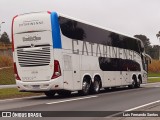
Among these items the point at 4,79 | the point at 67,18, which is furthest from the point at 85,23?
the point at 4,79

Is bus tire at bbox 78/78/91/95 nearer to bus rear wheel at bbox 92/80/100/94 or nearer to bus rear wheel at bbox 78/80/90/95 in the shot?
bus rear wheel at bbox 78/80/90/95

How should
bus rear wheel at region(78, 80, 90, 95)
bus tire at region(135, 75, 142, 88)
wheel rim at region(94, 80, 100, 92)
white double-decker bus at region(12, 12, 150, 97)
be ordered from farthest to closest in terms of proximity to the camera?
bus tire at region(135, 75, 142, 88) < wheel rim at region(94, 80, 100, 92) < bus rear wheel at region(78, 80, 90, 95) < white double-decker bus at region(12, 12, 150, 97)

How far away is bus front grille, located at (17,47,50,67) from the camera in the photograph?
1942cm

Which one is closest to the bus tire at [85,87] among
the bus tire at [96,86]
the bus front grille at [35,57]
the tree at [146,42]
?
the bus tire at [96,86]

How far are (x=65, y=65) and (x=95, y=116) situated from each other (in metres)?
8.08

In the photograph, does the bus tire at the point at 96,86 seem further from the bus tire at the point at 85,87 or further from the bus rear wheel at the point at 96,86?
the bus tire at the point at 85,87

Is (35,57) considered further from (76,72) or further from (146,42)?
(146,42)

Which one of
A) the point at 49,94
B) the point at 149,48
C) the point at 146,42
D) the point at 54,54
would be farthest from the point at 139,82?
the point at 149,48

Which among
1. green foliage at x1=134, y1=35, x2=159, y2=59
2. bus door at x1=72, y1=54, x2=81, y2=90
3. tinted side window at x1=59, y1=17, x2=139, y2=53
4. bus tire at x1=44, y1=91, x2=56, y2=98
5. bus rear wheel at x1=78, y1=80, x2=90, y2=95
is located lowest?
bus tire at x1=44, y1=91, x2=56, y2=98

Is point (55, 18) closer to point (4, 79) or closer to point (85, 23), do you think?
point (85, 23)

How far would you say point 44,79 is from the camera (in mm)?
19422

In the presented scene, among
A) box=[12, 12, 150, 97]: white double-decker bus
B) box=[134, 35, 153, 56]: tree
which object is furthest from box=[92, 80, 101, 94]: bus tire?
box=[134, 35, 153, 56]: tree

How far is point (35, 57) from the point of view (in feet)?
64.1

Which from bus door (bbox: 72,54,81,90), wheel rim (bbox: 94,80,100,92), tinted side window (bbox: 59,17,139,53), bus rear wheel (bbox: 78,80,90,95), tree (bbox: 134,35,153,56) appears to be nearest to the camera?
tinted side window (bbox: 59,17,139,53)
